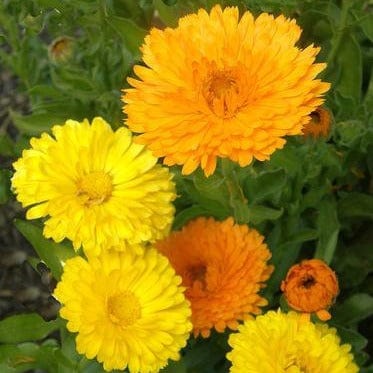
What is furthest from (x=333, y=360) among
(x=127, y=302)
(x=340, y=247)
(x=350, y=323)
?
(x=340, y=247)

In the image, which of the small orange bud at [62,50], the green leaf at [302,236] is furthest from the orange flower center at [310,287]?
the small orange bud at [62,50]

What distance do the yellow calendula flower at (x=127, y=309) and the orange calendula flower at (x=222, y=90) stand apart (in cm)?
18

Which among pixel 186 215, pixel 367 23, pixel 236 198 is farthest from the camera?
pixel 367 23

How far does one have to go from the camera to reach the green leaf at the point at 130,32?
1746mm

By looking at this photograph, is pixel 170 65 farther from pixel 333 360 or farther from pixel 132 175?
pixel 333 360

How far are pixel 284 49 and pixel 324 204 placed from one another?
0.54 metres

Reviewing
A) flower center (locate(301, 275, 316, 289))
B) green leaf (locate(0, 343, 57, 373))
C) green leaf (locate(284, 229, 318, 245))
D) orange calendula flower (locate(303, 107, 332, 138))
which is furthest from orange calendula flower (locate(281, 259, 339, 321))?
green leaf (locate(0, 343, 57, 373))

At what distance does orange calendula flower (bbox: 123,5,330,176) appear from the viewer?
1.24 m

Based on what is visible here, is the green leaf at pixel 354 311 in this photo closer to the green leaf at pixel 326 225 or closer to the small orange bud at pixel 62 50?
the green leaf at pixel 326 225

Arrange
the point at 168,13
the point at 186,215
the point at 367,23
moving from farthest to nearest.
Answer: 1. the point at 168,13
2. the point at 367,23
3. the point at 186,215

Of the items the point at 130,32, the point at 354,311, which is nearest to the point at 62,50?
the point at 130,32

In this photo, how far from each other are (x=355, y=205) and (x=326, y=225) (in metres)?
0.17

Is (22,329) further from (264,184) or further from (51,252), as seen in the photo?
(264,184)

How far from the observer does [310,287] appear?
130 cm
